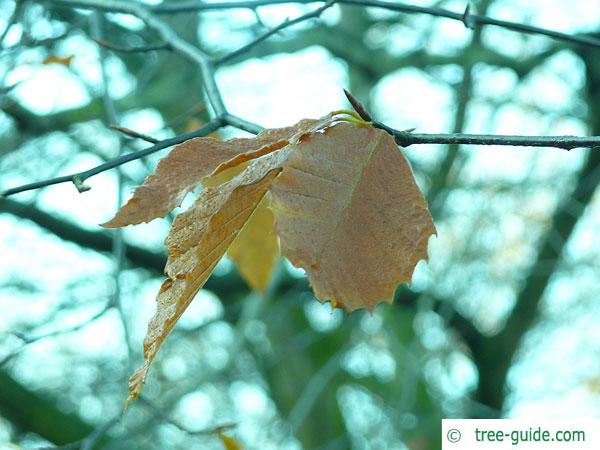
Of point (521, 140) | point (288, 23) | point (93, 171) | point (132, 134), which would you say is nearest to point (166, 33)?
point (288, 23)

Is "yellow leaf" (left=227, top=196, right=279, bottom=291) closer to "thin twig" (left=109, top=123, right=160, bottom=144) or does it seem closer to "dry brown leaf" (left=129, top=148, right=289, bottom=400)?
"thin twig" (left=109, top=123, right=160, bottom=144)

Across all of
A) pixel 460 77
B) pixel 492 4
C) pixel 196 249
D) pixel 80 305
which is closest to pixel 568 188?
pixel 460 77

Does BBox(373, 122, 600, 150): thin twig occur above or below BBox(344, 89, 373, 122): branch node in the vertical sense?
below

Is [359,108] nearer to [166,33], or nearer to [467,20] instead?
[467,20]

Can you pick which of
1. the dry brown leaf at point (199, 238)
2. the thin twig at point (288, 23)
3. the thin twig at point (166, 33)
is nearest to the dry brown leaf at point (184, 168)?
the dry brown leaf at point (199, 238)

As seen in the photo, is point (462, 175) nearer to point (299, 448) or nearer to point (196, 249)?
point (299, 448)

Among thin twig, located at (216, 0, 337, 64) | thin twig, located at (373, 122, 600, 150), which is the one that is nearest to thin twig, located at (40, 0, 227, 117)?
thin twig, located at (216, 0, 337, 64)

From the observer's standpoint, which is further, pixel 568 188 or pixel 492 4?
pixel 568 188
